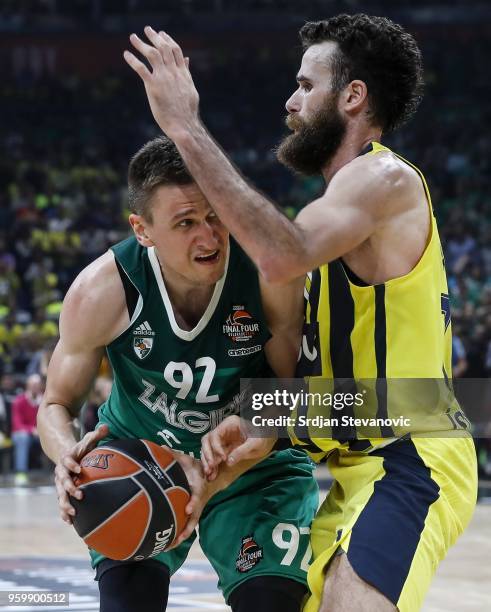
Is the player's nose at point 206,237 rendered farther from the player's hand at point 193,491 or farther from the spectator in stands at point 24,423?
the spectator in stands at point 24,423

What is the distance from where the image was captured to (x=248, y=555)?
3426 millimetres

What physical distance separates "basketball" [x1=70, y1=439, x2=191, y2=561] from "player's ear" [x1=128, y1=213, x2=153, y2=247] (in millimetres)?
687

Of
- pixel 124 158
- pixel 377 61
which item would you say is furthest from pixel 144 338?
pixel 124 158

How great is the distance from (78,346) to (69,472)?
505mm

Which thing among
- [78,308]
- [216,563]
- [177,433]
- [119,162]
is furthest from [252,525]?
[119,162]

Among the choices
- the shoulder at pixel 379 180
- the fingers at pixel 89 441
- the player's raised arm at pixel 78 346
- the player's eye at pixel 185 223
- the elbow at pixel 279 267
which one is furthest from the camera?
the player's raised arm at pixel 78 346

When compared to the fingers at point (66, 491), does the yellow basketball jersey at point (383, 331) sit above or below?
above

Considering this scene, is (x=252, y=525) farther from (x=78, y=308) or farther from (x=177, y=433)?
(x=78, y=308)

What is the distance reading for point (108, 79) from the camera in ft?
76.3

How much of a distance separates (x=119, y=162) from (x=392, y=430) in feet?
60.8

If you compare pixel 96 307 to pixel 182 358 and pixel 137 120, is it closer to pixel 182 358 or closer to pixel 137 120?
pixel 182 358

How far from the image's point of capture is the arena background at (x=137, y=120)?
672 inches

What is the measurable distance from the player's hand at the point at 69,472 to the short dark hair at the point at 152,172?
2.45 feet

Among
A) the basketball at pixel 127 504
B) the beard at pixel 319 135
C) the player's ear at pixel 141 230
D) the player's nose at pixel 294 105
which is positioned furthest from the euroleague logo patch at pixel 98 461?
the player's nose at pixel 294 105
